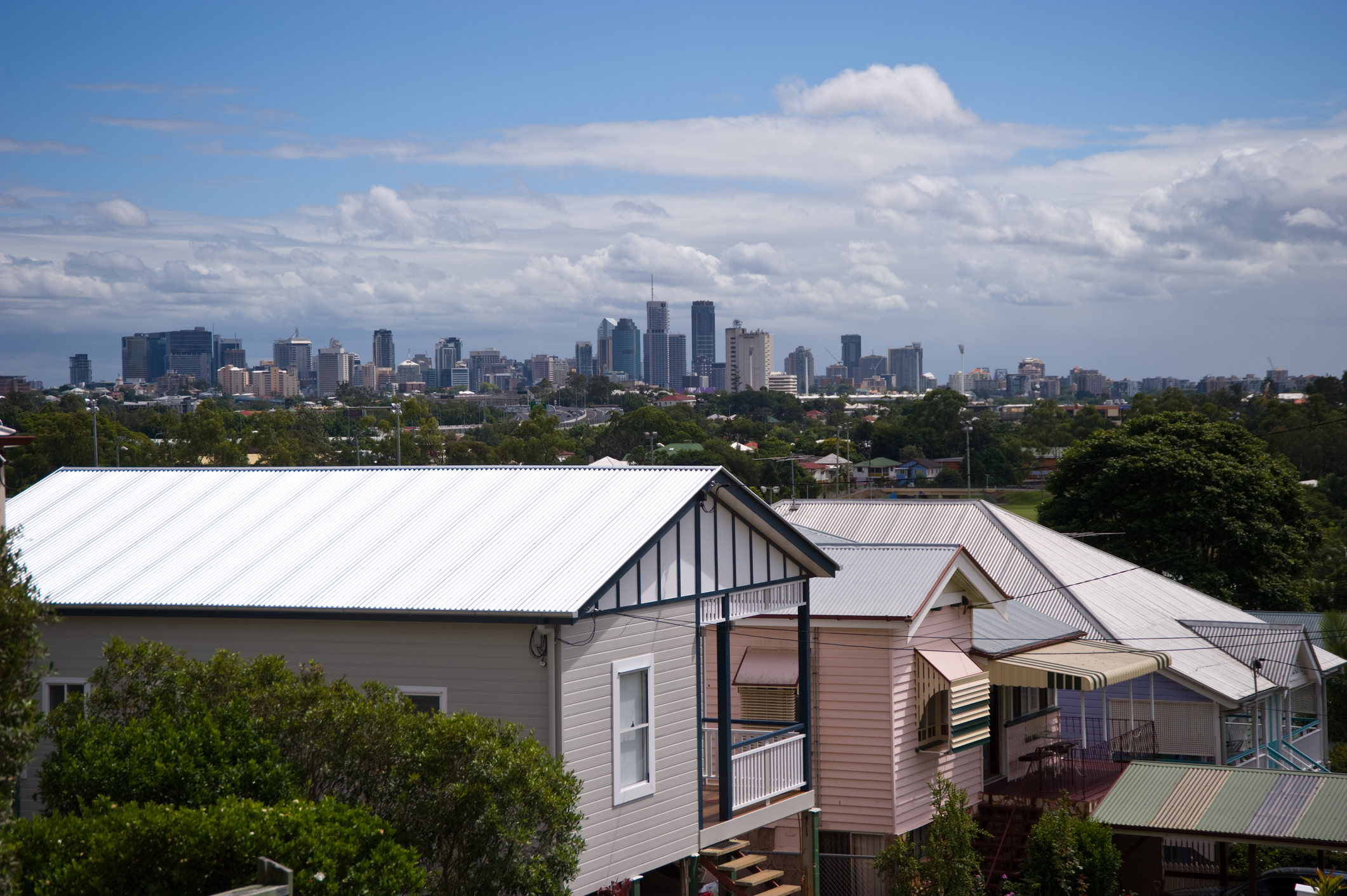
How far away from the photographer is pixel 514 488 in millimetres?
19094

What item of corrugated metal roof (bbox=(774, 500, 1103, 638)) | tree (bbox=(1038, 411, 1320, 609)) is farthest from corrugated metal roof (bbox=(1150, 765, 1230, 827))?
tree (bbox=(1038, 411, 1320, 609))

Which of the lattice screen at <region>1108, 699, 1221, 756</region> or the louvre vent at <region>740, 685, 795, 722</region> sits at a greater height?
the louvre vent at <region>740, 685, 795, 722</region>

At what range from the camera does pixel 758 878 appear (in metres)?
19.5

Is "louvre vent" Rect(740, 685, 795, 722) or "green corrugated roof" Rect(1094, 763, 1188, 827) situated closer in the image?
"green corrugated roof" Rect(1094, 763, 1188, 827)

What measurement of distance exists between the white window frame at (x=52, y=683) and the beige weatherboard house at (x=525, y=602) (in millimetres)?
29

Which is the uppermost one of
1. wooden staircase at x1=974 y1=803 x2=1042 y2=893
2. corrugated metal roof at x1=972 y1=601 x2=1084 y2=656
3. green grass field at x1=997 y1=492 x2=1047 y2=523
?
corrugated metal roof at x1=972 y1=601 x2=1084 y2=656

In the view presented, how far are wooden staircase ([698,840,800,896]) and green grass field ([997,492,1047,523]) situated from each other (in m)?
89.8

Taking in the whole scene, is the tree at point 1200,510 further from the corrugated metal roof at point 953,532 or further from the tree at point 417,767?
the tree at point 417,767

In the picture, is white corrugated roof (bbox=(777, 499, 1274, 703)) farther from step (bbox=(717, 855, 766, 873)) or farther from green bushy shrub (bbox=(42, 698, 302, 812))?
green bushy shrub (bbox=(42, 698, 302, 812))

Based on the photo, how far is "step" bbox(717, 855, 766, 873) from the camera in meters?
19.3

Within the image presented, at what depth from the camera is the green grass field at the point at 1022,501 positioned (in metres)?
110

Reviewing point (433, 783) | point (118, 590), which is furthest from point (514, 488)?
point (433, 783)

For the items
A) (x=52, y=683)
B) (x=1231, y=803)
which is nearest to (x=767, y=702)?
(x=1231, y=803)

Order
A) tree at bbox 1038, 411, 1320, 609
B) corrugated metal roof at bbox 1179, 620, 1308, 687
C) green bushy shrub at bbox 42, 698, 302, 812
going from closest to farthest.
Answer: green bushy shrub at bbox 42, 698, 302, 812
corrugated metal roof at bbox 1179, 620, 1308, 687
tree at bbox 1038, 411, 1320, 609
